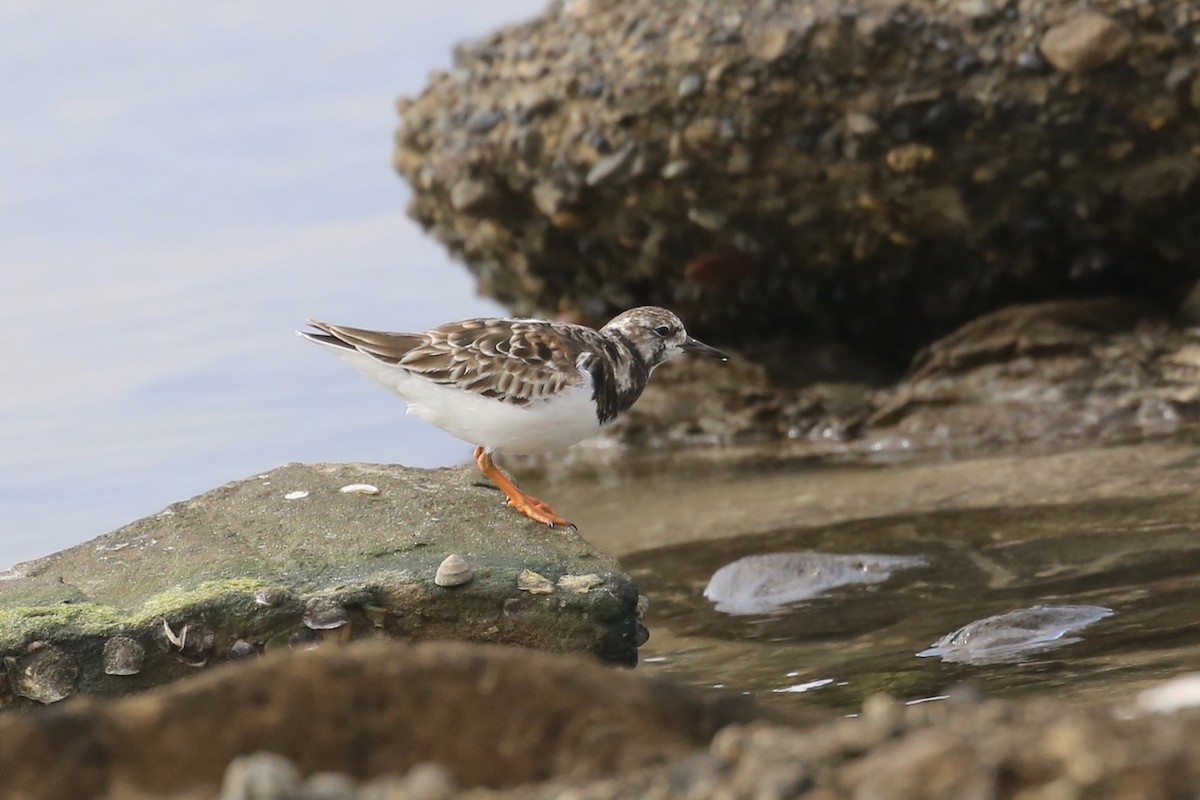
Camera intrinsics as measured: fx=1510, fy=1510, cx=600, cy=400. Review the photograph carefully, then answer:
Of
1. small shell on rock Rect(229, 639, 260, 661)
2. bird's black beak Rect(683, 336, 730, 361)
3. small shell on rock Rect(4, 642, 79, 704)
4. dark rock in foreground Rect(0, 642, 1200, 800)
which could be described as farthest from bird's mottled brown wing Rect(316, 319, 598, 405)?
dark rock in foreground Rect(0, 642, 1200, 800)

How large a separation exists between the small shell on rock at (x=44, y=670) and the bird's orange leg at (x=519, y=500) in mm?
1586

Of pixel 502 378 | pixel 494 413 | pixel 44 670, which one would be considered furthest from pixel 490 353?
pixel 44 670

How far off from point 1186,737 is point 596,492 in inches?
286

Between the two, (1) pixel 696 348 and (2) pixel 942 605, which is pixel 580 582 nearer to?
(2) pixel 942 605

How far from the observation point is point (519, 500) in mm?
5309

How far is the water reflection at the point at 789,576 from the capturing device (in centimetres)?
625

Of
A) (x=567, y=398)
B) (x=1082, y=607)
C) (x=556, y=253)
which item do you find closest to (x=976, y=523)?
(x=1082, y=607)

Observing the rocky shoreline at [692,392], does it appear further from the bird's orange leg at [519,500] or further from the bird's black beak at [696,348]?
the bird's black beak at [696,348]

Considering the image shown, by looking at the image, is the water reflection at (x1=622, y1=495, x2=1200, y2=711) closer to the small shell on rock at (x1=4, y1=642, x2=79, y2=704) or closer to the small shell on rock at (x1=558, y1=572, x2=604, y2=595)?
the small shell on rock at (x1=558, y1=572, x2=604, y2=595)

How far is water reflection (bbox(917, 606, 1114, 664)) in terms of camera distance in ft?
16.6

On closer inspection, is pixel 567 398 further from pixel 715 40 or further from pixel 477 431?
pixel 715 40

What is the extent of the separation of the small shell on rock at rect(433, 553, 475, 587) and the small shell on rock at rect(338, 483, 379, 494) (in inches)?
30.0

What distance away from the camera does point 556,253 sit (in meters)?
10.4

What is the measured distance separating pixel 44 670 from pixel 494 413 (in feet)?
5.79
